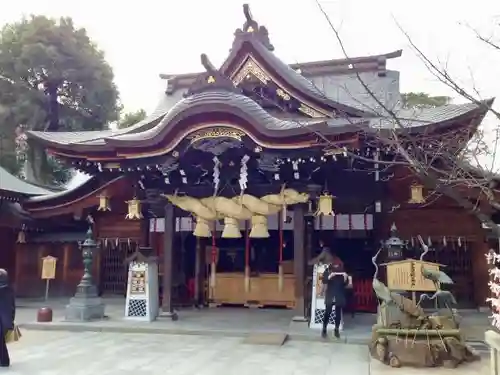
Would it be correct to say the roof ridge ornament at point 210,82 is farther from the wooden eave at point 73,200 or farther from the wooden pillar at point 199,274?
the wooden pillar at point 199,274

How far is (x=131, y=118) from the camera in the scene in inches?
1168

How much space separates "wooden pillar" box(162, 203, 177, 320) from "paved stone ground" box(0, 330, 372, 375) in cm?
138

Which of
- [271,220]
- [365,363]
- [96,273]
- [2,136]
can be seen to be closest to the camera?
[365,363]

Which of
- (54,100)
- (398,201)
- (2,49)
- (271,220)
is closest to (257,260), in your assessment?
(271,220)

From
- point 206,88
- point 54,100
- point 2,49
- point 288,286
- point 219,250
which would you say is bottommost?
point 288,286

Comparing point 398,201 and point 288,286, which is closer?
point 398,201

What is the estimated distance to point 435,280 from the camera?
24.1 ft

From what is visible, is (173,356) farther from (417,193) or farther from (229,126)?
(417,193)

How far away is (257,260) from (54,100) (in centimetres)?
1486

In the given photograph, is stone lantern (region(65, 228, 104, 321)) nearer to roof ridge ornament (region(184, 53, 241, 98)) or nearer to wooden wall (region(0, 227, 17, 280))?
roof ridge ornament (region(184, 53, 241, 98))

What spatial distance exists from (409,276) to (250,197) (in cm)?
361

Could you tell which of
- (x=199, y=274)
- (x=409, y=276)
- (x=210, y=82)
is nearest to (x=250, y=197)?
(x=210, y=82)

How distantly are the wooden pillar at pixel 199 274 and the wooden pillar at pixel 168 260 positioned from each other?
234cm

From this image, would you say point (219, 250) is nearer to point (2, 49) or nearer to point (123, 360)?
point (123, 360)
